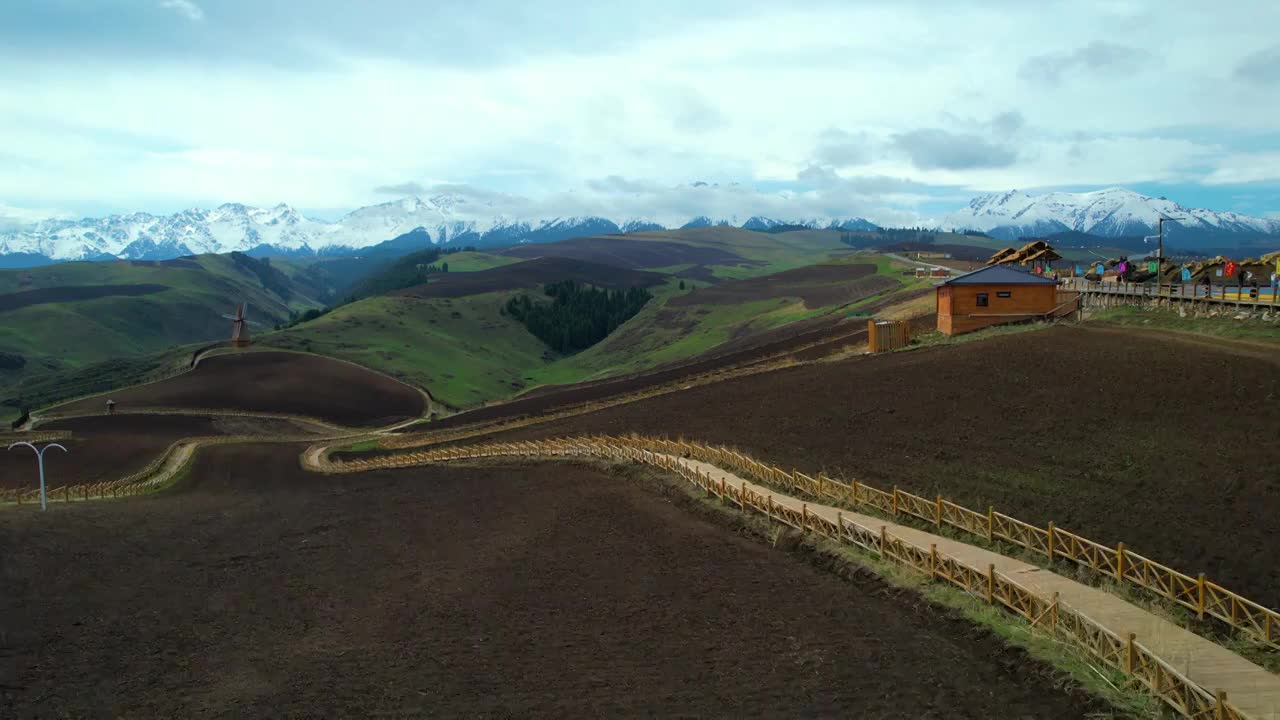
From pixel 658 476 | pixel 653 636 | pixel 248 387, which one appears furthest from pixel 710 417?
pixel 248 387

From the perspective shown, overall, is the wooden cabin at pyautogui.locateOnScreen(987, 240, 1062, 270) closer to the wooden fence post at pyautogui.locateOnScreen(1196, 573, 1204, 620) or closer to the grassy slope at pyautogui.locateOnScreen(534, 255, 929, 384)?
the grassy slope at pyautogui.locateOnScreen(534, 255, 929, 384)

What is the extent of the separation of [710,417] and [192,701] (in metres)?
33.4

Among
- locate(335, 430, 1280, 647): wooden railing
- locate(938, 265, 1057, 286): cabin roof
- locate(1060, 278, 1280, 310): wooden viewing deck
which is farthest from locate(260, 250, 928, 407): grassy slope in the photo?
locate(335, 430, 1280, 647): wooden railing

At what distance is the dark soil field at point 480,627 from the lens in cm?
1753

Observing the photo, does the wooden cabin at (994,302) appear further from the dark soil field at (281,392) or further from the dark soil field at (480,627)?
the dark soil field at (281,392)

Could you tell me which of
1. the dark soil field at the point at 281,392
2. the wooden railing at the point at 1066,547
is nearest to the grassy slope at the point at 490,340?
the dark soil field at the point at 281,392

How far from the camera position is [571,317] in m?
182

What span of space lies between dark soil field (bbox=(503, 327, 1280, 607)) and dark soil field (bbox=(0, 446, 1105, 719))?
23.6 ft

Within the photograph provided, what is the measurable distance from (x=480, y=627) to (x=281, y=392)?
81168mm

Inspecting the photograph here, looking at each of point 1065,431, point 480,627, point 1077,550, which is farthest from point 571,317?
point 1077,550

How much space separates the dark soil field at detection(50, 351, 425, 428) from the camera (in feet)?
293

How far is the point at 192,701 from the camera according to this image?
18.0 metres

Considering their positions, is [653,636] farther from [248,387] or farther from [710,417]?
[248,387]

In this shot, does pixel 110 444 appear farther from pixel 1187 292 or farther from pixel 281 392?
pixel 1187 292
